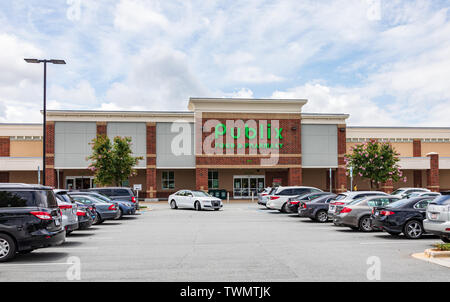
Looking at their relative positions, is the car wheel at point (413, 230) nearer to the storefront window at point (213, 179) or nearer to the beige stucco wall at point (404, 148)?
the storefront window at point (213, 179)

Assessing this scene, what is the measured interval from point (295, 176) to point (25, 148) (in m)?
28.0

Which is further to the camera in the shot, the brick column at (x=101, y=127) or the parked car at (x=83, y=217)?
the brick column at (x=101, y=127)

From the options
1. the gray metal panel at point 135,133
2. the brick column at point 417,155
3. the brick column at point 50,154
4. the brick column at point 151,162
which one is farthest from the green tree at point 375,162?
the brick column at point 50,154

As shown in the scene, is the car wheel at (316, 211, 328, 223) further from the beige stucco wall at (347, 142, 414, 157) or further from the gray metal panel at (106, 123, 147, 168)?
the beige stucco wall at (347, 142, 414, 157)

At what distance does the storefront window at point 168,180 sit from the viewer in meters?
47.4

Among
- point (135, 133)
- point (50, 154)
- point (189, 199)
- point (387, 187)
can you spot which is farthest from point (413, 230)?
point (50, 154)

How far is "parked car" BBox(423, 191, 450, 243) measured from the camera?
1168 centimetres

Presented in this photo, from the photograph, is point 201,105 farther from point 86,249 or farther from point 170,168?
point 86,249

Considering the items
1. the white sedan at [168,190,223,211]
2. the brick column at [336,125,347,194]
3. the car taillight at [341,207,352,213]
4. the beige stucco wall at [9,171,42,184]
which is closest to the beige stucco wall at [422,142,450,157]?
the brick column at [336,125,347,194]

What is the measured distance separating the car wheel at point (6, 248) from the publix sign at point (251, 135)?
3512cm

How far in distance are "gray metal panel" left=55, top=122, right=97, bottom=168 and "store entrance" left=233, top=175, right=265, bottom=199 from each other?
15.6m
